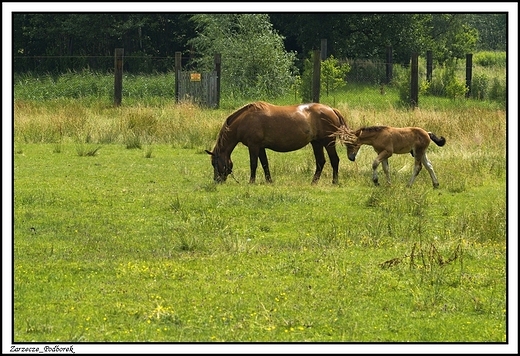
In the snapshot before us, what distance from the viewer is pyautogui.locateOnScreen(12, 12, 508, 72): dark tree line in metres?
47.0

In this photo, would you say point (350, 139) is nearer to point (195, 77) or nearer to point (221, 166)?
point (221, 166)

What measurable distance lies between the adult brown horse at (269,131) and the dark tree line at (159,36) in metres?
29.6

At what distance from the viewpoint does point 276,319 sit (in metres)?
8.30

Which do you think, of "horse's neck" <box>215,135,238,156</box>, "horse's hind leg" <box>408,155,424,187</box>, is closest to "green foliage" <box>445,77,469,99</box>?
"horse's hind leg" <box>408,155,424,187</box>

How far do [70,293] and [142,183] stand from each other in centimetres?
765

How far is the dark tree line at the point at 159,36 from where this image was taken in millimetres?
47031

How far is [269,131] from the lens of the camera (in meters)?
16.6

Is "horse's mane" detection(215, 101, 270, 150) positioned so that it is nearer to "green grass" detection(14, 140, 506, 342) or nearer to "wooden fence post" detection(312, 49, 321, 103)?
"green grass" detection(14, 140, 506, 342)

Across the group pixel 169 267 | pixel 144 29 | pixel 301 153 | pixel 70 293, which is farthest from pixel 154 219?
pixel 144 29

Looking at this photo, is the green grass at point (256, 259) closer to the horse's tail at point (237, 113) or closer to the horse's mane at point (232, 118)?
the horse's mane at point (232, 118)

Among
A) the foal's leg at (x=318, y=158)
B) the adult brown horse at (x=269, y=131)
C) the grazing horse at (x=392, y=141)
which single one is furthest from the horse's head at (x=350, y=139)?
the foal's leg at (x=318, y=158)

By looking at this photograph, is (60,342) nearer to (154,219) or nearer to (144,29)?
(154,219)

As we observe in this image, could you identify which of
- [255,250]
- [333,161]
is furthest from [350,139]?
[255,250]

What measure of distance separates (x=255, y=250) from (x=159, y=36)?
137 feet
